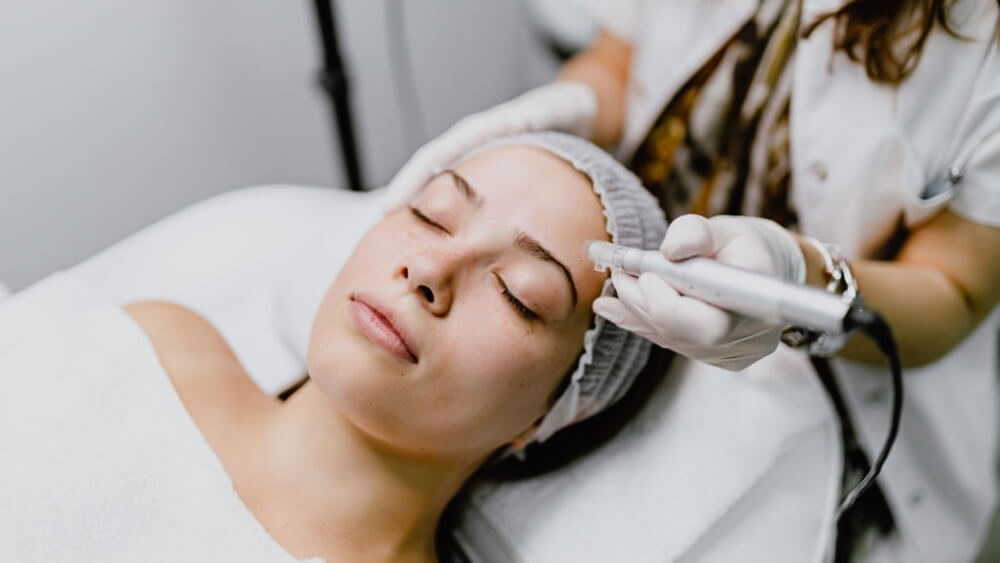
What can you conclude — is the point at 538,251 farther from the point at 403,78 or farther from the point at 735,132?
the point at 403,78

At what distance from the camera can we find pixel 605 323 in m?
0.86

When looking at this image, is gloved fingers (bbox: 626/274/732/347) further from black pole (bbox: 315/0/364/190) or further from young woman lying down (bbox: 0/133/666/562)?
black pole (bbox: 315/0/364/190)

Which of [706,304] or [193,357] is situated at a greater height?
[706,304]

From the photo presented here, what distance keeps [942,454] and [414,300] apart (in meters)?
0.87

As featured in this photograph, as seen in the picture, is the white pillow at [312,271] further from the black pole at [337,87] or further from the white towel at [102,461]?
the black pole at [337,87]

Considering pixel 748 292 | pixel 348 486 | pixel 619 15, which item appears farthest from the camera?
pixel 619 15

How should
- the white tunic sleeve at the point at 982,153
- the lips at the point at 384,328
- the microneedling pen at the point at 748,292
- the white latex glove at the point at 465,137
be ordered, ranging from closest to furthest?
1. the microneedling pen at the point at 748,292
2. the lips at the point at 384,328
3. the white tunic sleeve at the point at 982,153
4. the white latex glove at the point at 465,137

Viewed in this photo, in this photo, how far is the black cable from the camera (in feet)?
5.69

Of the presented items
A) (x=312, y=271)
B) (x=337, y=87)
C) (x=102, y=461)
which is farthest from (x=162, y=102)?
(x=102, y=461)

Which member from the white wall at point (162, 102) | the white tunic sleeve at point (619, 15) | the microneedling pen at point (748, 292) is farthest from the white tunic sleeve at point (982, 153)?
the white wall at point (162, 102)

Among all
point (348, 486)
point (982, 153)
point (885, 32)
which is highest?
point (885, 32)

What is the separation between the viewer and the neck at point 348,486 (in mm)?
866

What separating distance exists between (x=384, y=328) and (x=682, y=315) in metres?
0.31

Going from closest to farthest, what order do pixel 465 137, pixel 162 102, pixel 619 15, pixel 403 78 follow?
pixel 465 137 → pixel 619 15 → pixel 162 102 → pixel 403 78
